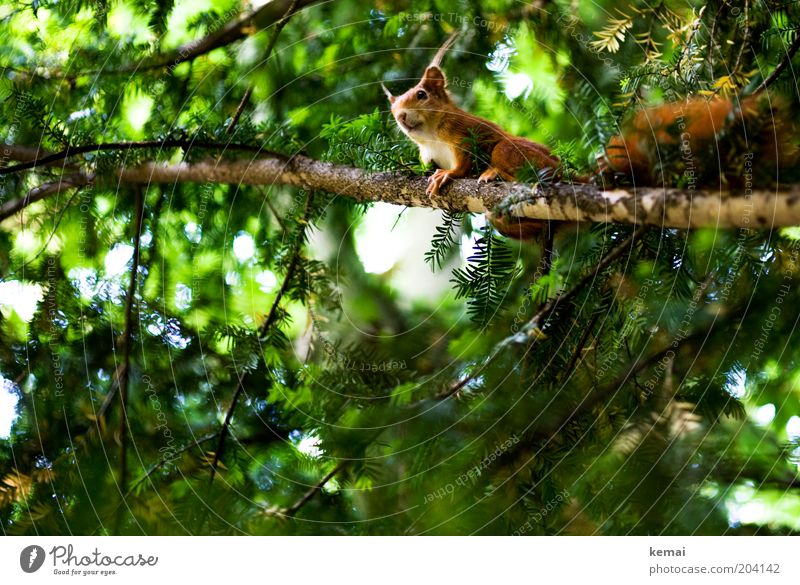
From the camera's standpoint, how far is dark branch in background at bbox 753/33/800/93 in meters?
0.59

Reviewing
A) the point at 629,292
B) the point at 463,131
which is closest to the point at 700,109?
the point at 629,292

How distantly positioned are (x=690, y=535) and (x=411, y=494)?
10.3 inches

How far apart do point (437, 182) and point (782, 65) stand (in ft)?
1.07

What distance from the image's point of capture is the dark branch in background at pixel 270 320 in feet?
2.20

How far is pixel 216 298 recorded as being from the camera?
720 millimetres

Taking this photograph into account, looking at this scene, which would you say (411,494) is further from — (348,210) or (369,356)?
(348,210)

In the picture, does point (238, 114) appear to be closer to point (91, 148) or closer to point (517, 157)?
point (91, 148)

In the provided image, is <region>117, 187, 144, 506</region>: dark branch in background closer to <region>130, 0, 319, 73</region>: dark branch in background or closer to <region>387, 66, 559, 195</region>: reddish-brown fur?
<region>130, 0, 319, 73</region>: dark branch in background

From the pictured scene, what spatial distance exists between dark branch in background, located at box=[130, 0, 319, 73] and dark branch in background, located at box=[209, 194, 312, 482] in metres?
0.18

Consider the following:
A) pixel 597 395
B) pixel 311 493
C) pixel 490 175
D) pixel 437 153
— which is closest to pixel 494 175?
pixel 490 175

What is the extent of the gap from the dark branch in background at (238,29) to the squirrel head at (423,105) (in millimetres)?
133

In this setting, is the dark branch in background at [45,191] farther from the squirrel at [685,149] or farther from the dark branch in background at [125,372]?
the squirrel at [685,149]

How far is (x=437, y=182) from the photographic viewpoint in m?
0.66

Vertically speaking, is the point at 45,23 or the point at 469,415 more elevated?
the point at 45,23
